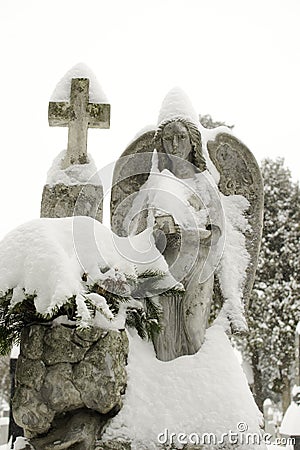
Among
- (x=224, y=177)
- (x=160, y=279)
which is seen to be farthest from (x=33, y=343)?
(x=224, y=177)

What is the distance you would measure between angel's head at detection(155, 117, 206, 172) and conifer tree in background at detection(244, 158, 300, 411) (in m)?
14.7

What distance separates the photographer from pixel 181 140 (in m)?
4.19

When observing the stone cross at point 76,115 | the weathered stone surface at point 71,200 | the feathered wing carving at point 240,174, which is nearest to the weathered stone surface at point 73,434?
the weathered stone surface at point 71,200

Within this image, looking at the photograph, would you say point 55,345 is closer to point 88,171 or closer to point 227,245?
point 227,245

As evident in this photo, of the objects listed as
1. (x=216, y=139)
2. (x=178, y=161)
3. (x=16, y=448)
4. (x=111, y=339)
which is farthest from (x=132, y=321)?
(x=216, y=139)

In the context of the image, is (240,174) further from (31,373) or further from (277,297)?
(277,297)

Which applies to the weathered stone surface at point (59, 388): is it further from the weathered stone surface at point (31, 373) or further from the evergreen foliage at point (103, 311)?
the evergreen foliage at point (103, 311)

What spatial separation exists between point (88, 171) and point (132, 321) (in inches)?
68.6

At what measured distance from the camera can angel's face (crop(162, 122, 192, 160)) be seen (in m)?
4.18

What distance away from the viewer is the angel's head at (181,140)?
419 cm

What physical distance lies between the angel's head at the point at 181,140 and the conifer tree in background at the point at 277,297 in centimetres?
1472

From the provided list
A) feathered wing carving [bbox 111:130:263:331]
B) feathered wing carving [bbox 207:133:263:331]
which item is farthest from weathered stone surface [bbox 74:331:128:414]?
feathered wing carving [bbox 207:133:263:331]

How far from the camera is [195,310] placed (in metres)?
3.96

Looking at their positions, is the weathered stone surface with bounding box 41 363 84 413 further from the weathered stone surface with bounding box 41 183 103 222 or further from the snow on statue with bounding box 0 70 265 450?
the weathered stone surface with bounding box 41 183 103 222
